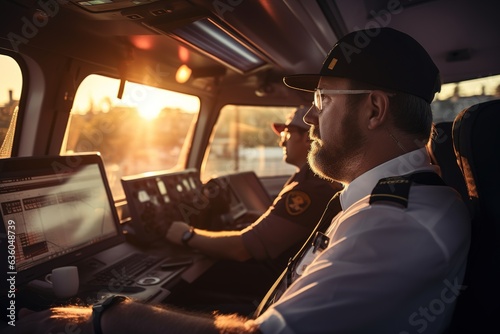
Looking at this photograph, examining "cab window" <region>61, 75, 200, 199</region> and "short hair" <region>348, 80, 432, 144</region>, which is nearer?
"short hair" <region>348, 80, 432, 144</region>

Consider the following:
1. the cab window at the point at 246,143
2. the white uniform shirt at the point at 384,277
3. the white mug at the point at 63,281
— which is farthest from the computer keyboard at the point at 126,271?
the cab window at the point at 246,143

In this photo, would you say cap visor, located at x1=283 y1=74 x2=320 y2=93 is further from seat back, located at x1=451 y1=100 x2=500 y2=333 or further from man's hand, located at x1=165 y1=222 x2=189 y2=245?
man's hand, located at x1=165 y1=222 x2=189 y2=245

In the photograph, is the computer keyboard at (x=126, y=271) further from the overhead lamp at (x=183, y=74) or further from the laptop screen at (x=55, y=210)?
the overhead lamp at (x=183, y=74)

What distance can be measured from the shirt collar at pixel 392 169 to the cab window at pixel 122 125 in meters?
1.83

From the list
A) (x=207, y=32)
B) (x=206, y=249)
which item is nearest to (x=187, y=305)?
(x=206, y=249)

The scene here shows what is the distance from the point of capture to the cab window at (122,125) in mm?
2457

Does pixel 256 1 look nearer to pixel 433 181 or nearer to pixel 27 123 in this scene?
pixel 433 181

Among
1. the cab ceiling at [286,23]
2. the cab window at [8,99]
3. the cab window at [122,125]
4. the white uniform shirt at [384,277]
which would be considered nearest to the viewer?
the white uniform shirt at [384,277]

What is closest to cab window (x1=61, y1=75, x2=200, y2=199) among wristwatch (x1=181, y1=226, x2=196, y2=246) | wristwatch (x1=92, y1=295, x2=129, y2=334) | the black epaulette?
wristwatch (x1=181, y1=226, x2=196, y2=246)

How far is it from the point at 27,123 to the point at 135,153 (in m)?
0.90

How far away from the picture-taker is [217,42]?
7.73 ft

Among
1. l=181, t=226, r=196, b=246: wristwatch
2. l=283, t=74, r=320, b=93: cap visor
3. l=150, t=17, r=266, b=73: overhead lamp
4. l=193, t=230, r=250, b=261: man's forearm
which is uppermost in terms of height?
l=150, t=17, r=266, b=73: overhead lamp

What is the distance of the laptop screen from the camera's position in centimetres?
141

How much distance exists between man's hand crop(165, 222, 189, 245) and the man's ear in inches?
56.4
